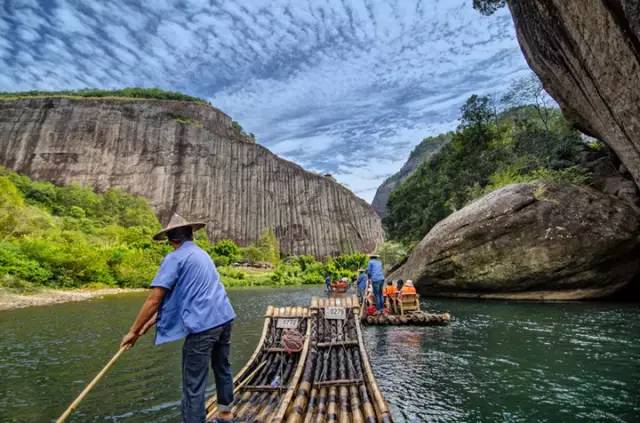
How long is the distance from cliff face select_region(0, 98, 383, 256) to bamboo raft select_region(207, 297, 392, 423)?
79.5 metres

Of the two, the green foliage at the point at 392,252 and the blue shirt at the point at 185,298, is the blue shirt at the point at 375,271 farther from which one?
the green foliage at the point at 392,252

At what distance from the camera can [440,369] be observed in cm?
914

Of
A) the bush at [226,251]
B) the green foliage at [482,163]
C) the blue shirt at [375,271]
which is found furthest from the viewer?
the bush at [226,251]

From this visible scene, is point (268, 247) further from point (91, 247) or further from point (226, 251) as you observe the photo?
point (91, 247)

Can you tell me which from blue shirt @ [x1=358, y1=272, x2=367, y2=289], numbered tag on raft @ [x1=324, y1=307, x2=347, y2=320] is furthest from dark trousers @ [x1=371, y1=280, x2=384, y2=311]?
numbered tag on raft @ [x1=324, y1=307, x2=347, y2=320]

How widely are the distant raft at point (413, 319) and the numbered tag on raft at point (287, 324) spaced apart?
23.4 feet

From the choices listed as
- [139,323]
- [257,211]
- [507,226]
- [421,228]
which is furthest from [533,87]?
[257,211]

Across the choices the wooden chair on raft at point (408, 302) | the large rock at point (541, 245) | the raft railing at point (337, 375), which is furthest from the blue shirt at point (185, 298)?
the large rock at point (541, 245)

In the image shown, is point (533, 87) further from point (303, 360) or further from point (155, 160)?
point (155, 160)

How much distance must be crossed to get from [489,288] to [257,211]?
73.1m

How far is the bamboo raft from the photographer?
5043 millimetres

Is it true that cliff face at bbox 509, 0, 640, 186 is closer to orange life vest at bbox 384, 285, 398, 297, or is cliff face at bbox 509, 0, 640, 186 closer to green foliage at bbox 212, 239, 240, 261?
orange life vest at bbox 384, 285, 398, 297

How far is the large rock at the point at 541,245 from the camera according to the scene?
20.0 metres

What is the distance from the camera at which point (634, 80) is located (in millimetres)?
7176
